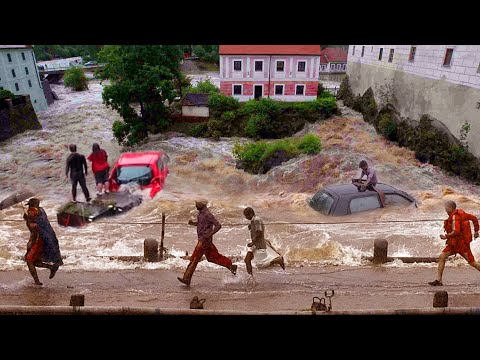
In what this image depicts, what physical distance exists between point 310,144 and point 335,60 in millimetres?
8983

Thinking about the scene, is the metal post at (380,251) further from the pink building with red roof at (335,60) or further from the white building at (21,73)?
the pink building with red roof at (335,60)

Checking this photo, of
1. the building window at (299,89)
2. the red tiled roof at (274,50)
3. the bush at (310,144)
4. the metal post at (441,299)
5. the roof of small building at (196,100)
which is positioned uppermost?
the red tiled roof at (274,50)

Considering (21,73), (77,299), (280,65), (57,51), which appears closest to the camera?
(77,299)

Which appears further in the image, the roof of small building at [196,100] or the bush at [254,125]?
the bush at [254,125]

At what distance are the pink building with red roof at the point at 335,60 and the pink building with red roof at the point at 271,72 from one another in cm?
277

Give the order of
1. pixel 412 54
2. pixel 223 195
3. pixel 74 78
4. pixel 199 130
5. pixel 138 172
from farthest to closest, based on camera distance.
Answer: pixel 412 54 → pixel 199 130 → pixel 223 195 → pixel 74 78 → pixel 138 172

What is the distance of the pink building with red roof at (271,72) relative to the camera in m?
18.9

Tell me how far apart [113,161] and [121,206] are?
63.2 inches

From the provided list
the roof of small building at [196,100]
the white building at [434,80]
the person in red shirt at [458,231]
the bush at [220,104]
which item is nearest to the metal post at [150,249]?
the person in red shirt at [458,231]

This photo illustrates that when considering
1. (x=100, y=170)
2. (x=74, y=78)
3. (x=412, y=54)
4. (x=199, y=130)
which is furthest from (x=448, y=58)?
(x=100, y=170)

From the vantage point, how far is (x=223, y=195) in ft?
44.0

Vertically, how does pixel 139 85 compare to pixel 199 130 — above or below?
above

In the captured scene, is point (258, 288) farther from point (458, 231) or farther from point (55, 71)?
point (55, 71)

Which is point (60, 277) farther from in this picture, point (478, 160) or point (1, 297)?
point (478, 160)
